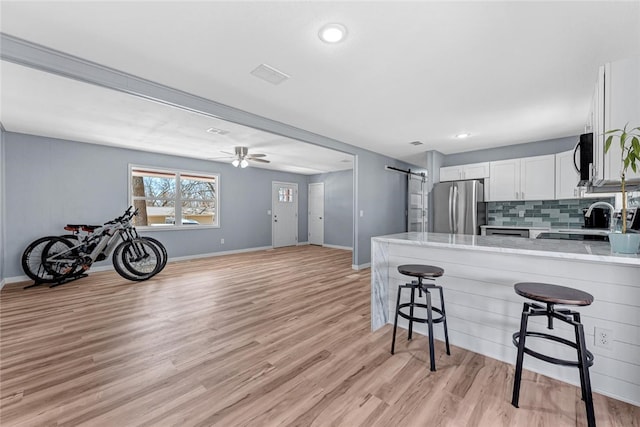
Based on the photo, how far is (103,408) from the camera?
1619 millimetres

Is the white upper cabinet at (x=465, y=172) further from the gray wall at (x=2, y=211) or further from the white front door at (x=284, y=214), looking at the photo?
the gray wall at (x=2, y=211)

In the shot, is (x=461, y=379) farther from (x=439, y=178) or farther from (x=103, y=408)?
(x=439, y=178)

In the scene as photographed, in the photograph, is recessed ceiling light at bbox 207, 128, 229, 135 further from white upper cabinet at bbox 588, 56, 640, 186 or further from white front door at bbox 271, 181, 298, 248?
white upper cabinet at bbox 588, 56, 640, 186

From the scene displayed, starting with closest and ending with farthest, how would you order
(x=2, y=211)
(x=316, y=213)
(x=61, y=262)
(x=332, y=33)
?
1. (x=332, y=33)
2. (x=2, y=211)
3. (x=61, y=262)
4. (x=316, y=213)

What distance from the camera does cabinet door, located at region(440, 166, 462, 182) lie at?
5.23 m

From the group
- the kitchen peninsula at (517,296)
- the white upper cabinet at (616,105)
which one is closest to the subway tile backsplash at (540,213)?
the kitchen peninsula at (517,296)

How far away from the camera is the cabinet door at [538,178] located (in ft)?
14.0

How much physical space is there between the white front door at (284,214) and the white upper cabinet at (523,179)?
5.50 meters

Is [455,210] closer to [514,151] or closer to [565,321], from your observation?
[514,151]

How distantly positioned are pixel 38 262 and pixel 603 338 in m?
7.08

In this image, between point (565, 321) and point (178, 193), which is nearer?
point (565, 321)

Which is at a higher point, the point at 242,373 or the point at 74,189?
the point at 74,189

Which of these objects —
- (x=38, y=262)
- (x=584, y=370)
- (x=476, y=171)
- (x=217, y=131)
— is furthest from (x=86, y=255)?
(x=476, y=171)

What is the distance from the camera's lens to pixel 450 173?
17.5ft
